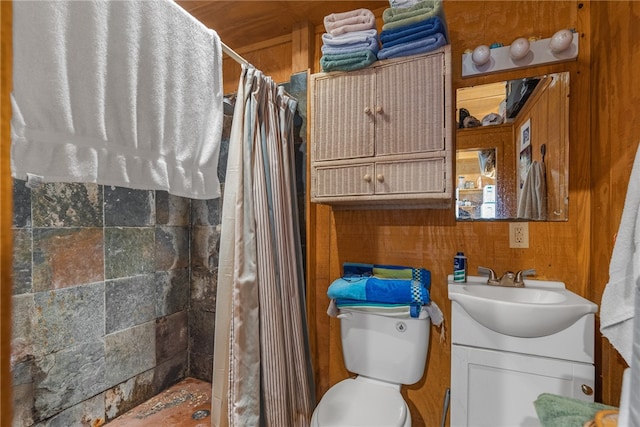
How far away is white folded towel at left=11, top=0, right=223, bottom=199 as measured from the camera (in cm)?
68

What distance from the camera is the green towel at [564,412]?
0.79 metres

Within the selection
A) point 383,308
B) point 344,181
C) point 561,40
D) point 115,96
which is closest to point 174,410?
point 383,308

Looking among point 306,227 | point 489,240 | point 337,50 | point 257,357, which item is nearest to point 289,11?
point 337,50

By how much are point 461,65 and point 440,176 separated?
66 centimetres

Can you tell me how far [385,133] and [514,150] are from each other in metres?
0.61

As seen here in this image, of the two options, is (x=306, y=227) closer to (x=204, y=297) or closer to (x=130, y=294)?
(x=204, y=297)

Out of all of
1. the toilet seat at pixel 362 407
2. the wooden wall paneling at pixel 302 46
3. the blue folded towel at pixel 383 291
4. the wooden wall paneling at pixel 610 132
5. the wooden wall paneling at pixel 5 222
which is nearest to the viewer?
the wooden wall paneling at pixel 5 222

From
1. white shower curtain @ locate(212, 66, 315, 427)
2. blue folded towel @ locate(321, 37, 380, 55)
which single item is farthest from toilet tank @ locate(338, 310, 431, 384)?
blue folded towel @ locate(321, 37, 380, 55)

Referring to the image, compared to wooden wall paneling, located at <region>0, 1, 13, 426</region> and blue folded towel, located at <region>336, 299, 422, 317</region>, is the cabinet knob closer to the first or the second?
blue folded towel, located at <region>336, 299, 422, 317</region>

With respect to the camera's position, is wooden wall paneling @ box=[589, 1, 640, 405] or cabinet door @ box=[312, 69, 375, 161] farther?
cabinet door @ box=[312, 69, 375, 161]

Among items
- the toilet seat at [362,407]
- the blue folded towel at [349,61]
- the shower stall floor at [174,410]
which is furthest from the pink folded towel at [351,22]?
the shower stall floor at [174,410]

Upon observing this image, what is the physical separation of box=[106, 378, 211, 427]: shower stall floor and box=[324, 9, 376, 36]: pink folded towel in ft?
6.90

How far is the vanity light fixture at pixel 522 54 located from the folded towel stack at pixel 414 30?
0.25m

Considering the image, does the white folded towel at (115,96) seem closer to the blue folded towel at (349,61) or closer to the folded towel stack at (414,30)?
the blue folded towel at (349,61)
